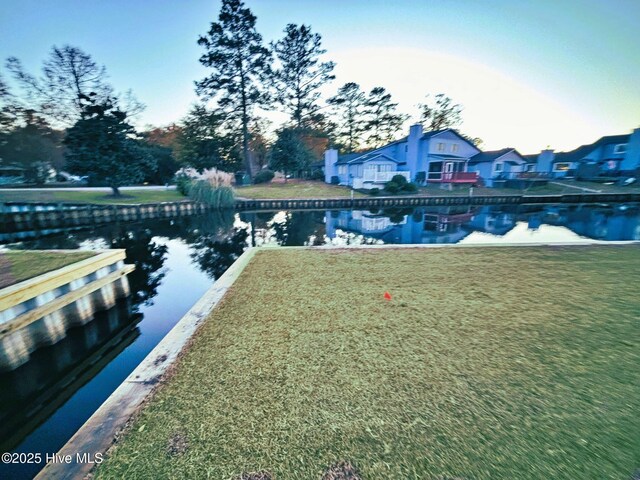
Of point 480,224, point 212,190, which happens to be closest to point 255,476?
point 480,224

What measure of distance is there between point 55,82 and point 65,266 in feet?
84.9

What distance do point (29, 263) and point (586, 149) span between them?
182 ft

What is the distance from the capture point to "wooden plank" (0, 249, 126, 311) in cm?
365

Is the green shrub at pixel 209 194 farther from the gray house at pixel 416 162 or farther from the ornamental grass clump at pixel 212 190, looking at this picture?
the gray house at pixel 416 162

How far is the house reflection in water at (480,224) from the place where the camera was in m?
12.5

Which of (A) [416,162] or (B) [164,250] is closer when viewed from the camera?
(B) [164,250]

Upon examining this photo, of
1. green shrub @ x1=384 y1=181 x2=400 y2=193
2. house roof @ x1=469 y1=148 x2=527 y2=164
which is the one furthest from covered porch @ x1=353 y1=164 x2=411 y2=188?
house roof @ x1=469 y1=148 x2=527 y2=164

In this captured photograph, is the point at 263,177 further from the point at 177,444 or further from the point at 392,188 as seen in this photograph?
the point at 177,444

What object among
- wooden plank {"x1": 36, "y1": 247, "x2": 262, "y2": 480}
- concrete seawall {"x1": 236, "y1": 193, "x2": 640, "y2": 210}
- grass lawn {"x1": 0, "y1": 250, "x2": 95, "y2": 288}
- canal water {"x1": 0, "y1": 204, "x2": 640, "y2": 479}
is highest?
grass lawn {"x1": 0, "y1": 250, "x2": 95, "y2": 288}

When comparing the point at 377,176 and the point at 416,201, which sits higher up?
the point at 377,176

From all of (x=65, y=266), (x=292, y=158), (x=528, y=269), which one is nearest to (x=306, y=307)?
(x=65, y=266)

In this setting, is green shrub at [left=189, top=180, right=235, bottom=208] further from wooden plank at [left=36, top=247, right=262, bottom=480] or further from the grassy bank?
wooden plank at [left=36, top=247, right=262, bottom=480]

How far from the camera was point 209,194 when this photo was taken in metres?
20.3

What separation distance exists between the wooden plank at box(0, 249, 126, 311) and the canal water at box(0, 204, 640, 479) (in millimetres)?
987
